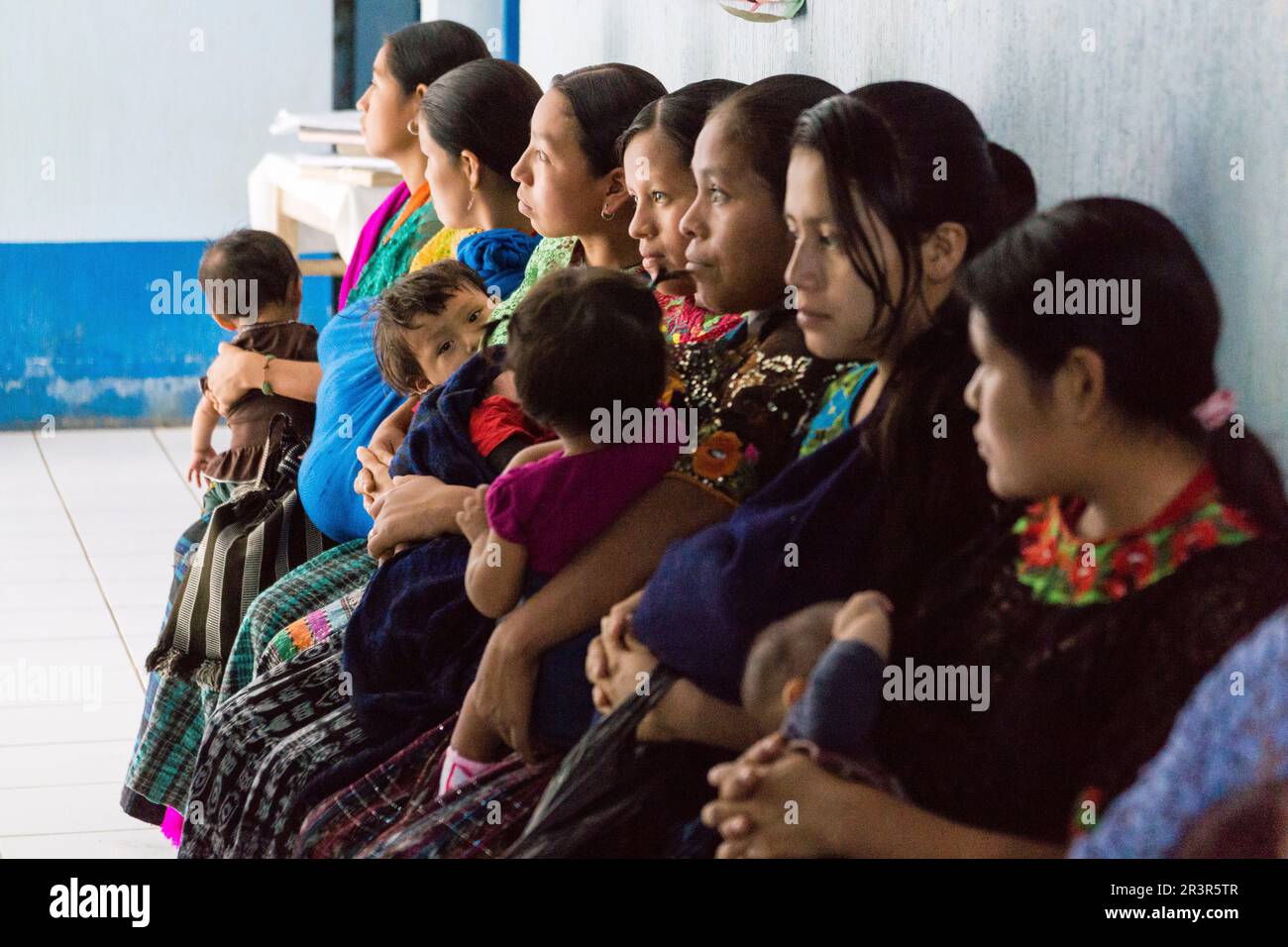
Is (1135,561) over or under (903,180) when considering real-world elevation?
under

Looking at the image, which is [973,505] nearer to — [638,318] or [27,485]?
[638,318]

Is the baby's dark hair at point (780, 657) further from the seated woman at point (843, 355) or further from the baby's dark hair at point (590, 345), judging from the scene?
the baby's dark hair at point (590, 345)

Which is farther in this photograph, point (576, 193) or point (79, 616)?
point (79, 616)

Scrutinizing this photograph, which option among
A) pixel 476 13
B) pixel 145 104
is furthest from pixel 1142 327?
pixel 145 104

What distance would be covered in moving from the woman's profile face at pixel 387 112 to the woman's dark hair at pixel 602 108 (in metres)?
0.83

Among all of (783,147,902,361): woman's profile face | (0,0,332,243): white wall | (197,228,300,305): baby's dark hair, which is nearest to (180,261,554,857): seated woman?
(783,147,902,361): woman's profile face

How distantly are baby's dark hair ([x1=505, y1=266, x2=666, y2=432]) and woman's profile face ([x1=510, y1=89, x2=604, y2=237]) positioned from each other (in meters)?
0.63

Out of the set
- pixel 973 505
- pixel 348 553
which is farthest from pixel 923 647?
pixel 348 553

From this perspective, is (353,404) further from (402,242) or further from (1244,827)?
(1244,827)

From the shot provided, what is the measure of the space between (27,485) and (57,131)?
56.0 inches

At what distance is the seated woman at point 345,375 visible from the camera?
8.68ft

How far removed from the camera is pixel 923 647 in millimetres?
1312

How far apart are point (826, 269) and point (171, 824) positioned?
176 cm

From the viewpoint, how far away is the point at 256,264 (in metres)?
3.30
